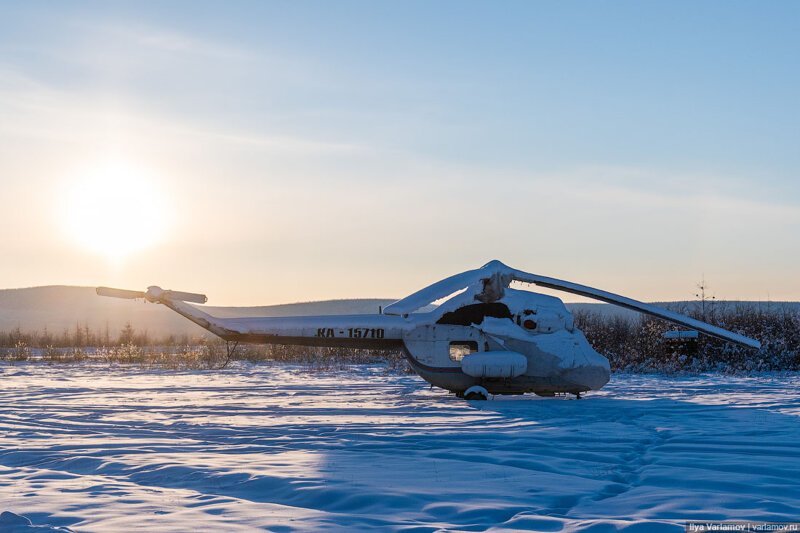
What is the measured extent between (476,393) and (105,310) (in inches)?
4600

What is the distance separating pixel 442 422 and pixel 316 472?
4.17 meters

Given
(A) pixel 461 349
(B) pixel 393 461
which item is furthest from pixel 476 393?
(B) pixel 393 461

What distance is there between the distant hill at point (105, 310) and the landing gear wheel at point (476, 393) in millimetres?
84105

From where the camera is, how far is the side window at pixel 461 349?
15.4m

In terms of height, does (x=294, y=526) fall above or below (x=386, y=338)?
below

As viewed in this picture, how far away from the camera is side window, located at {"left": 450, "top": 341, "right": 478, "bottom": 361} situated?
50.4 feet

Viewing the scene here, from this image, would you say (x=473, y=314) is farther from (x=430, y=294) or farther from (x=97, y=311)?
(x=97, y=311)

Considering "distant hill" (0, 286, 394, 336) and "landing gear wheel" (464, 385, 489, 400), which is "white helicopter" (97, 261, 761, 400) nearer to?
"landing gear wheel" (464, 385, 489, 400)

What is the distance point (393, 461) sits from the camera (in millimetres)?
8500

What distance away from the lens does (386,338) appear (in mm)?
15555

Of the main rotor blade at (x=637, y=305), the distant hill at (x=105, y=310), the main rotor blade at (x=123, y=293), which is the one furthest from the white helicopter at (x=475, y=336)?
the distant hill at (x=105, y=310)

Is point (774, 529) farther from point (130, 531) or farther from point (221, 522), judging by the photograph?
point (130, 531)

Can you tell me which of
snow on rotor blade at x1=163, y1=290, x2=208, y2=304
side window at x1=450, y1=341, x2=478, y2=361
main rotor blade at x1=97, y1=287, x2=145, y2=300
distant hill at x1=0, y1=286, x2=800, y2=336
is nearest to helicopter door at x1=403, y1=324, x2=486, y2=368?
side window at x1=450, y1=341, x2=478, y2=361

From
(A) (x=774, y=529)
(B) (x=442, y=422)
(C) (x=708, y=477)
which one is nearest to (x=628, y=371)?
(B) (x=442, y=422)
